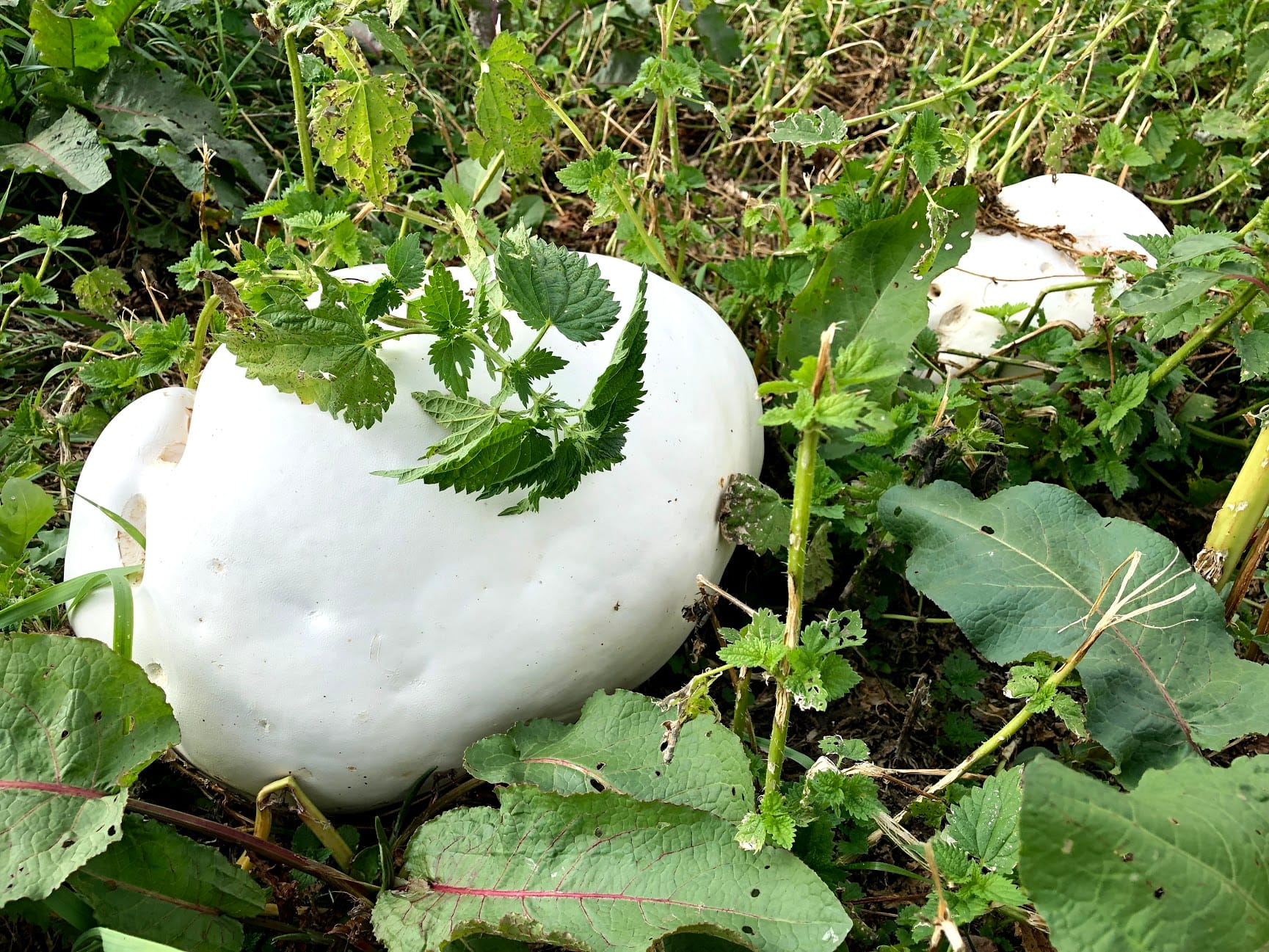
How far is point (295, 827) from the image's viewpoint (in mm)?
1740

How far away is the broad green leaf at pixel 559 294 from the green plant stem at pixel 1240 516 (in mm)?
1039

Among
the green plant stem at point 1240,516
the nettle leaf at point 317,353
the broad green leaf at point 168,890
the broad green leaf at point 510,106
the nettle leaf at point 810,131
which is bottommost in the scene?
the broad green leaf at point 168,890

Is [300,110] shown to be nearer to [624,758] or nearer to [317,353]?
[317,353]

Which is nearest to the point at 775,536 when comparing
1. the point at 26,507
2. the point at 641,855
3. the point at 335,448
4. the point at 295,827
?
the point at 641,855

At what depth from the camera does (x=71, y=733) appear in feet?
4.63

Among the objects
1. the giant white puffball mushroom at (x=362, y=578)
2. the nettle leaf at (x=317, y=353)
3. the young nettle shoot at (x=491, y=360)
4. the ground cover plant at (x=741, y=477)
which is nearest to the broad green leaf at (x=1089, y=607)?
the ground cover plant at (x=741, y=477)

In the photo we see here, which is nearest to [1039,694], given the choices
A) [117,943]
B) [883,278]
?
[883,278]

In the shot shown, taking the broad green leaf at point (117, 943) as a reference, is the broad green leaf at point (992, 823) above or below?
above

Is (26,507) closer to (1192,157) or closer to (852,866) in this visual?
(852,866)

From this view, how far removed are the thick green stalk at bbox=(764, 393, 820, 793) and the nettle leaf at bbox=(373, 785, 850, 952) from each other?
0.11m

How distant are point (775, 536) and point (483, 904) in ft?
2.32

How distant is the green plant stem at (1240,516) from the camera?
1.75 metres

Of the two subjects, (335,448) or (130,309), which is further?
(130,309)

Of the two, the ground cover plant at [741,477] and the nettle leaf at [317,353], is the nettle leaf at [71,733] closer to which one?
the ground cover plant at [741,477]
